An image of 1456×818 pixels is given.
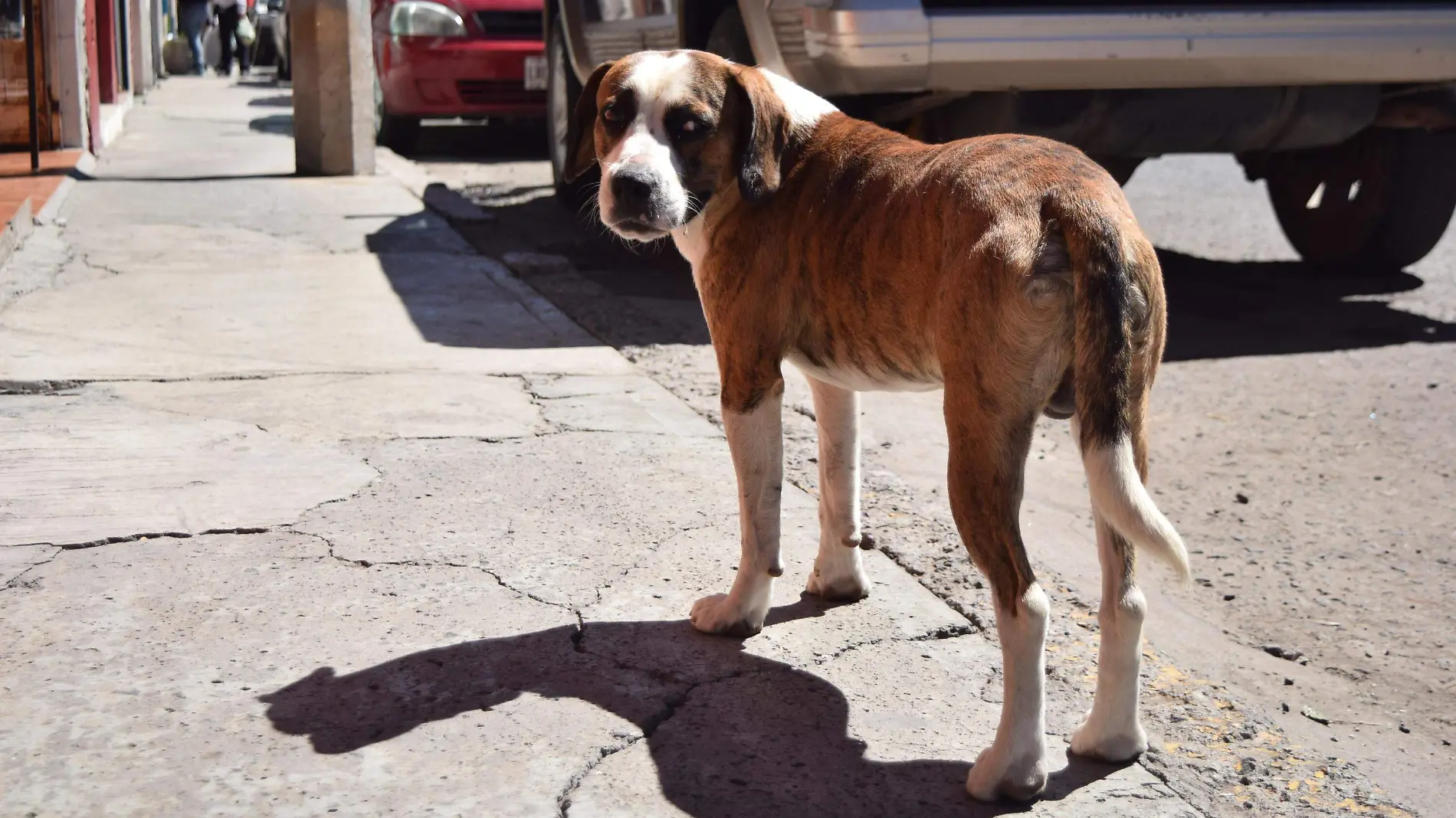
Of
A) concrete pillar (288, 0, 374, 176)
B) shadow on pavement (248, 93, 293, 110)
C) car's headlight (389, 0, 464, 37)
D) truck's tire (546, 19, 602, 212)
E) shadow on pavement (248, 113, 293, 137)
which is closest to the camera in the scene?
truck's tire (546, 19, 602, 212)

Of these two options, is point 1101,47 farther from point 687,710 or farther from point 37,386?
point 37,386

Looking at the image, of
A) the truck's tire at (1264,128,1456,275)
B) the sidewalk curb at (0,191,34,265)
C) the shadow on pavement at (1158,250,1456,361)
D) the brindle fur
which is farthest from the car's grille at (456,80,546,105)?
the brindle fur

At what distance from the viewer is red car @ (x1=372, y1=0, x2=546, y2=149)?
10844 millimetres

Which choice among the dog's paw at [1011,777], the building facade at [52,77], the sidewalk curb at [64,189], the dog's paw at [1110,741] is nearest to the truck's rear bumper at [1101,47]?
the dog's paw at [1110,741]

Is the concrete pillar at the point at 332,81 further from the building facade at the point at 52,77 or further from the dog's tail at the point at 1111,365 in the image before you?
the dog's tail at the point at 1111,365

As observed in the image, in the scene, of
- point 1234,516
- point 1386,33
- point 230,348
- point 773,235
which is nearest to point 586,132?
point 773,235

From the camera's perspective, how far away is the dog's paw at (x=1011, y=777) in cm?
241

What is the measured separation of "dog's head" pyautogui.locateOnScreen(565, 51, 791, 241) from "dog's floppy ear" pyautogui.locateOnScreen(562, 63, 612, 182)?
164mm

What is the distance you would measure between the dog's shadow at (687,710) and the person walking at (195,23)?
23912 mm

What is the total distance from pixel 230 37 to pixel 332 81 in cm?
1741

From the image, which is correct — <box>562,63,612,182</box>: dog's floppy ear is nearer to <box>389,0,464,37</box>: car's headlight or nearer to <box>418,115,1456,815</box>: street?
<box>418,115,1456,815</box>: street

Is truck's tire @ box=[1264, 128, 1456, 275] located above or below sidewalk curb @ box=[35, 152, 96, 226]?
above

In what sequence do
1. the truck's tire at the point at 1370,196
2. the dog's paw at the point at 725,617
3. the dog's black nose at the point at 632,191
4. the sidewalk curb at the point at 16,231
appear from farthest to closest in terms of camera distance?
the truck's tire at the point at 1370,196
the sidewalk curb at the point at 16,231
the dog's paw at the point at 725,617
the dog's black nose at the point at 632,191

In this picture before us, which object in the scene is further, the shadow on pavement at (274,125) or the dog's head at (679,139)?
the shadow on pavement at (274,125)
